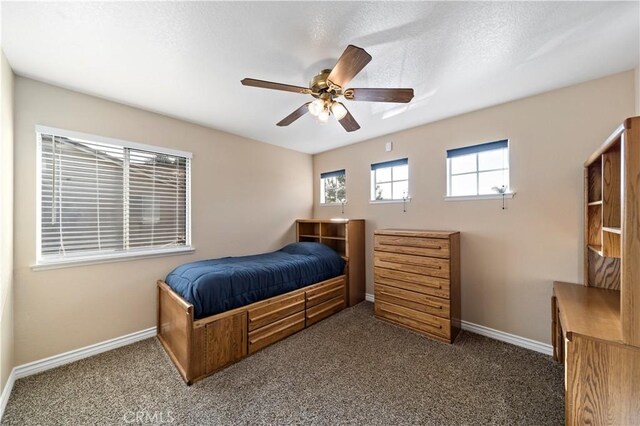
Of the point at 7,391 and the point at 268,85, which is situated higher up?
the point at 268,85

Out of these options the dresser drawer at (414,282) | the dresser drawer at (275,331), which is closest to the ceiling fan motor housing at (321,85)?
the dresser drawer at (414,282)

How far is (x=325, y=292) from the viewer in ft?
10.1

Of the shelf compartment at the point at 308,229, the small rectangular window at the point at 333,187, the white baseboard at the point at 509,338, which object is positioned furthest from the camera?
the shelf compartment at the point at 308,229

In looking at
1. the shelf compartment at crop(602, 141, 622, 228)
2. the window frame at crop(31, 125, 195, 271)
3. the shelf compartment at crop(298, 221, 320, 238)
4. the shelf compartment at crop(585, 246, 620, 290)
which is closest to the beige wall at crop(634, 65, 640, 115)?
the shelf compartment at crop(602, 141, 622, 228)

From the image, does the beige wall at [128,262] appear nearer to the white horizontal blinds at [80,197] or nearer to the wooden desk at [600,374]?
the white horizontal blinds at [80,197]

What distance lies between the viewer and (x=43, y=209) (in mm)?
2102

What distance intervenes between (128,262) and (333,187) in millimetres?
3039

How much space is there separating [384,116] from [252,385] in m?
2.93

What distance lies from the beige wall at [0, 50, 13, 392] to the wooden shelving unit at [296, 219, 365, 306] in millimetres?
3084

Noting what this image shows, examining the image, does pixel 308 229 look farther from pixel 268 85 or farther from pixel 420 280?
pixel 268 85

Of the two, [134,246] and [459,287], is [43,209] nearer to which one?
[134,246]

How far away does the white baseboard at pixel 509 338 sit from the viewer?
90.7 inches

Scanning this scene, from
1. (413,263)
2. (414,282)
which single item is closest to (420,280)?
(414,282)

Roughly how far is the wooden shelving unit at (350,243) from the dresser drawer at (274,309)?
99 cm
